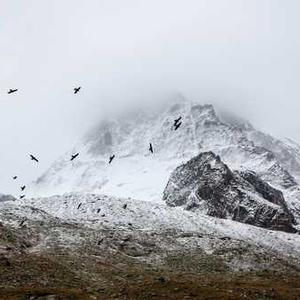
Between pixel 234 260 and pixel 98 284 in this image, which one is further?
pixel 234 260

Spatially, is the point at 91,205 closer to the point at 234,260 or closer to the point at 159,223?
the point at 159,223

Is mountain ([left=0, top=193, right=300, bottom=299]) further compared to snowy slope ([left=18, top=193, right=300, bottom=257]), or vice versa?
snowy slope ([left=18, top=193, right=300, bottom=257])

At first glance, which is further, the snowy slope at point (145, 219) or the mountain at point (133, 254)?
the snowy slope at point (145, 219)

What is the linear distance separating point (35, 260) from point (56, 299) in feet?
70.2

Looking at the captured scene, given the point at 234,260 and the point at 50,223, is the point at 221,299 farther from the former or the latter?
the point at 50,223

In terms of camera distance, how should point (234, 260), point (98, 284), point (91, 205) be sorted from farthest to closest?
1. point (91, 205)
2. point (234, 260)
3. point (98, 284)

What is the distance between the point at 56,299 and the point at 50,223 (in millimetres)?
48606

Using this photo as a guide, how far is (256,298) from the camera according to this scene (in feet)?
250

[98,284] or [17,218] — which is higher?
[98,284]

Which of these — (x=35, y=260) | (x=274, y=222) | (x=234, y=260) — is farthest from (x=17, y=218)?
(x=274, y=222)

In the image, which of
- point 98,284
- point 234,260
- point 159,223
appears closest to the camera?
point 98,284

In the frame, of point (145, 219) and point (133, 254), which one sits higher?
point (133, 254)

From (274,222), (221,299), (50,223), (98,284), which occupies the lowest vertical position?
(274,222)

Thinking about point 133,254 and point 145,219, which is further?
point 145,219
